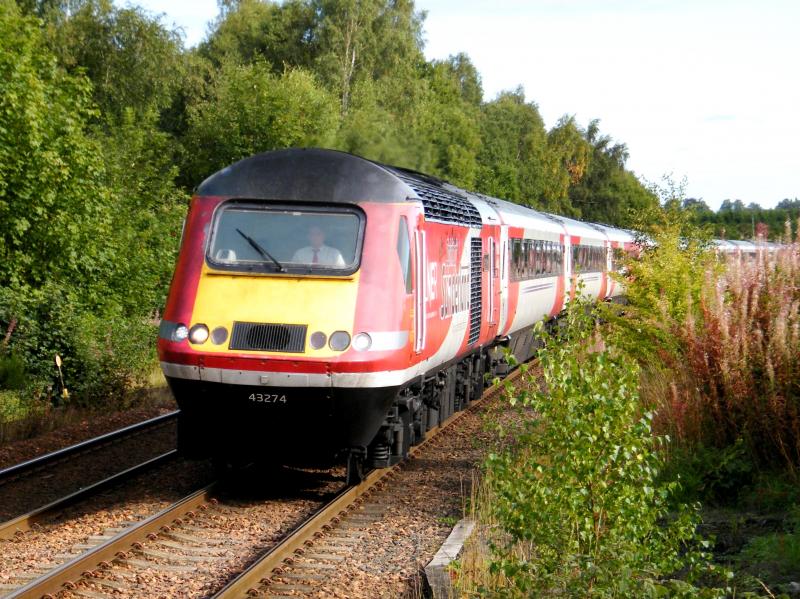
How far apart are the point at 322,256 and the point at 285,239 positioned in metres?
0.38

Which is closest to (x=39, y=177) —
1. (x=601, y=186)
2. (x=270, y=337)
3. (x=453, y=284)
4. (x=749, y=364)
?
(x=453, y=284)

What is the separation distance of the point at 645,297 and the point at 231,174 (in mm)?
7033

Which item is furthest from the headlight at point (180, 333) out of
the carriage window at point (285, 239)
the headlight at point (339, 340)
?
the headlight at point (339, 340)

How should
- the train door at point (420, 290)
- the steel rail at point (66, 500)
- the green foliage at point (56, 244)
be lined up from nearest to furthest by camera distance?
the steel rail at point (66, 500), the train door at point (420, 290), the green foliage at point (56, 244)

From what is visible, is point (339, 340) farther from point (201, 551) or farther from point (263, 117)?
point (263, 117)

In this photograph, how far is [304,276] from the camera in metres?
9.24

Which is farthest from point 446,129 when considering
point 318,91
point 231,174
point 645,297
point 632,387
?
point 632,387

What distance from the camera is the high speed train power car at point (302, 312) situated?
29.5 feet

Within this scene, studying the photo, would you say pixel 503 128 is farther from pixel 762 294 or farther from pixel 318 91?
pixel 762 294

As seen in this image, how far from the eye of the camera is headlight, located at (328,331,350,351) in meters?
8.97

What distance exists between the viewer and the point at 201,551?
8.09m

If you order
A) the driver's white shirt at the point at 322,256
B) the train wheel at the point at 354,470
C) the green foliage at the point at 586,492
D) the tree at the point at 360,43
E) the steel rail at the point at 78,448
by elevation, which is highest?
the tree at the point at 360,43

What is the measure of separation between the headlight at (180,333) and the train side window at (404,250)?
1.95m

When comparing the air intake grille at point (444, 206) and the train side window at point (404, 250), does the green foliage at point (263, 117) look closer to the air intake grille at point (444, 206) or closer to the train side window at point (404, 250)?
the air intake grille at point (444, 206)
